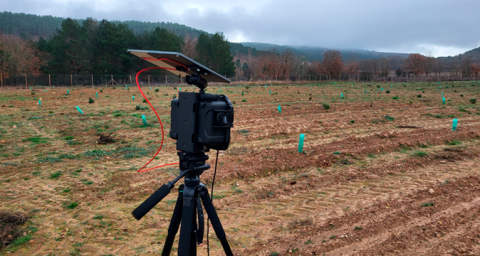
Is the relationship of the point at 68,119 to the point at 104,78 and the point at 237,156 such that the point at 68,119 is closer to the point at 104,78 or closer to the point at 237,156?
the point at 237,156

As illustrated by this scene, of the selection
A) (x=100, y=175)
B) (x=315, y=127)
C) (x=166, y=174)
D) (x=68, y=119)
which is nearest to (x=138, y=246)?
(x=166, y=174)

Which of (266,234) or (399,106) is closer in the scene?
(266,234)

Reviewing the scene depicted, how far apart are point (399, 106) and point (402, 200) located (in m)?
13.1

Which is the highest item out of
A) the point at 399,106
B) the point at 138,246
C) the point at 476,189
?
the point at 399,106

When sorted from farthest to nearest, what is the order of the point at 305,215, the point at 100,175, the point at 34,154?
1. the point at 34,154
2. the point at 100,175
3. the point at 305,215

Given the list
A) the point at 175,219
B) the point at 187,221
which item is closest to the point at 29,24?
the point at 175,219

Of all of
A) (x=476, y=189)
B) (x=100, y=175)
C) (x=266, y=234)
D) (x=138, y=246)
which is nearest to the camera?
(x=138, y=246)

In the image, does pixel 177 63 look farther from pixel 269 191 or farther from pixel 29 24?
pixel 29 24

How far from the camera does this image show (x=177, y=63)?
208 centimetres

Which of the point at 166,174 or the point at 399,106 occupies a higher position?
the point at 399,106

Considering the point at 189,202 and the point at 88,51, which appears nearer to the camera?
the point at 189,202

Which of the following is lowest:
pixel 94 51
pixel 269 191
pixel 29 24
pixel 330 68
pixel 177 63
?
pixel 269 191

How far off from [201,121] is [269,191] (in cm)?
346

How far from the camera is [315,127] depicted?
10297mm
